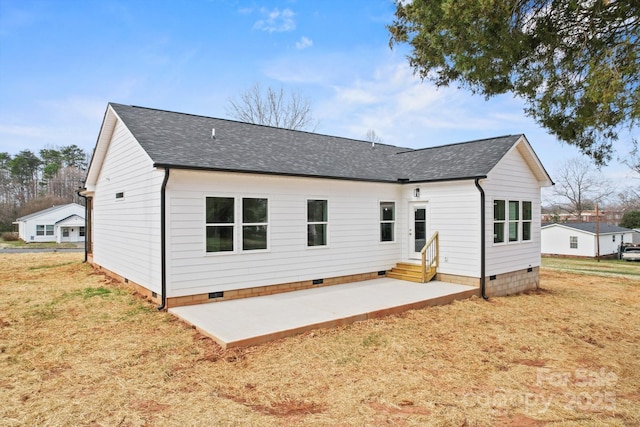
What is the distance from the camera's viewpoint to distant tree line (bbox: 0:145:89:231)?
144 ft

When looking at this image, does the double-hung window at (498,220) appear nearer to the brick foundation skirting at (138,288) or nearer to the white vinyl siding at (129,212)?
the white vinyl siding at (129,212)

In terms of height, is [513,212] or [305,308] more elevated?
[513,212]

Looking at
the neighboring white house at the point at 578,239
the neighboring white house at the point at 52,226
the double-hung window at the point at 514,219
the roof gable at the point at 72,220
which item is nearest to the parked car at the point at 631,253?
the neighboring white house at the point at 578,239

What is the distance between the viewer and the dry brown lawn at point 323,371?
3.71 meters

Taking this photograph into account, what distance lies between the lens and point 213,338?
5.77 meters

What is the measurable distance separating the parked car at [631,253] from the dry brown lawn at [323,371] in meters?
29.7

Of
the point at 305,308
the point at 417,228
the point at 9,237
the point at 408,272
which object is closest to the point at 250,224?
Answer: the point at 305,308

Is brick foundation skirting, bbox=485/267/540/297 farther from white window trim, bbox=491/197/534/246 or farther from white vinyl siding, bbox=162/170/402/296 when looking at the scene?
white vinyl siding, bbox=162/170/402/296

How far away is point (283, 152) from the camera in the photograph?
10539 mm

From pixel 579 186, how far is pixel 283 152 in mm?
50357

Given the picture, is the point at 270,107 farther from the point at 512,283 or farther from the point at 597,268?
the point at 597,268

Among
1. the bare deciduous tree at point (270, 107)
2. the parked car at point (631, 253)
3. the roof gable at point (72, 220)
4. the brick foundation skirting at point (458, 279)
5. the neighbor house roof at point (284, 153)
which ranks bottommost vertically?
the parked car at point (631, 253)

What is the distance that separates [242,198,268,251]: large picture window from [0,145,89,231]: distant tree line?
44.9 metres

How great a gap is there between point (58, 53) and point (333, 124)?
19.9 meters
